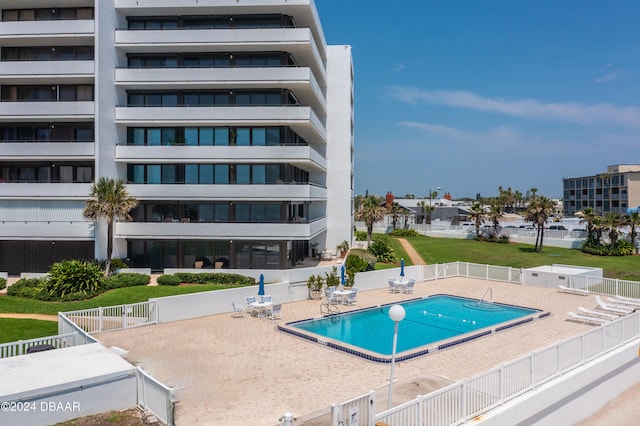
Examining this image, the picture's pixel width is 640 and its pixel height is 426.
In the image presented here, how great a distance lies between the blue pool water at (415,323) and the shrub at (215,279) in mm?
9224

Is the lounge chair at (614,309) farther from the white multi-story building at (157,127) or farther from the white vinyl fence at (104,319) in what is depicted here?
the white vinyl fence at (104,319)

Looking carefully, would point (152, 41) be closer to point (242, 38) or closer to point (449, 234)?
point (242, 38)

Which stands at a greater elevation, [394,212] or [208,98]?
[208,98]

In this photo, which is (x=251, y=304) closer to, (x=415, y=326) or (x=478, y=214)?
(x=415, y=326)

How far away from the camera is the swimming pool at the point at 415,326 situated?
18.2 meters

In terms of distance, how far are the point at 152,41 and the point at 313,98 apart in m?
12.5

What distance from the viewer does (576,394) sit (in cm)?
1441

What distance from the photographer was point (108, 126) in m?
32.9

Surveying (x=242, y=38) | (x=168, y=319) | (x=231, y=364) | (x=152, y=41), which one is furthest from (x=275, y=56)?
(x=231, y=364)

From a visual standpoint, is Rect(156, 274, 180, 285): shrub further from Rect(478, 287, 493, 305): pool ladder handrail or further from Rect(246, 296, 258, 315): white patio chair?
Rect(478, 287, 493, 305): pool ladder handrail

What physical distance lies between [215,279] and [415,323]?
1384 cm

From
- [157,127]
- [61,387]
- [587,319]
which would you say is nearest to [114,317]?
[61,387]

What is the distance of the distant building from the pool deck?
76.9 meters

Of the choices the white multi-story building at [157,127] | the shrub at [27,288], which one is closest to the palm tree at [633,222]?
the white multi-story building at [157,127]
